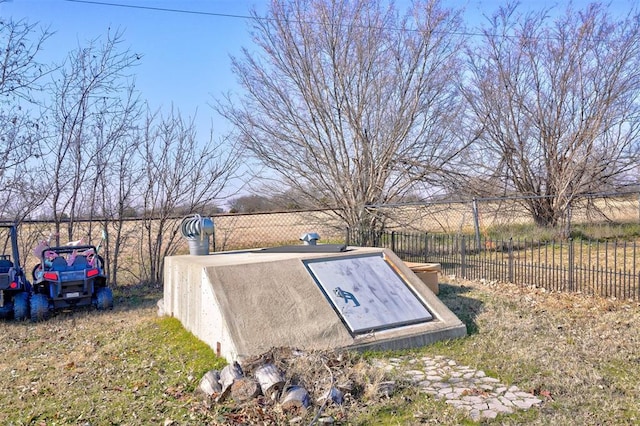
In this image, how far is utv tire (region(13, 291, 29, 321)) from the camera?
7.77 meters

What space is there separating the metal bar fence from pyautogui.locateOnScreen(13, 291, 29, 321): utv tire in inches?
267

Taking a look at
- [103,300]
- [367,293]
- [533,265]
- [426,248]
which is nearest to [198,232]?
[103,300]

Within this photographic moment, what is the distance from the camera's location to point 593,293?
8.45m

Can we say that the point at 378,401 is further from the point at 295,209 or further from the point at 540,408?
the point at 295,209

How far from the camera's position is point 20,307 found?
306 inches

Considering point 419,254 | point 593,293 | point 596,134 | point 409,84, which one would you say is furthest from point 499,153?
point 593,293

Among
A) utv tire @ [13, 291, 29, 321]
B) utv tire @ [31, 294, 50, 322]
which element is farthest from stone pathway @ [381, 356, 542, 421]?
utv tire @ [13, 291, 29, 321]

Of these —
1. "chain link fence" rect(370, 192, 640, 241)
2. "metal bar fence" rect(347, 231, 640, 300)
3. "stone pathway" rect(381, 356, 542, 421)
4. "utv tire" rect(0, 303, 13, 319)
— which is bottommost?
"stone pathway" rect(381, 356, 542, 421)

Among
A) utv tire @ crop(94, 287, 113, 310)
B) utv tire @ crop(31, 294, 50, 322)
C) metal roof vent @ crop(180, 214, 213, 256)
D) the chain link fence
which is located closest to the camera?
metal roof vent @ crop(180, 214, 213, 256)

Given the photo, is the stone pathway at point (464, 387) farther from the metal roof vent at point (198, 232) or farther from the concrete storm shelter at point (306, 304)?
the metal roof vent at point (198, 232)

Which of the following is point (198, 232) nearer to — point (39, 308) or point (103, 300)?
point (103, 300)

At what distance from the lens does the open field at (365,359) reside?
406cm

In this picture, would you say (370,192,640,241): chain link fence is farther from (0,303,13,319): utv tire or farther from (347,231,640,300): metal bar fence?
(0,303,13,319): utv tire

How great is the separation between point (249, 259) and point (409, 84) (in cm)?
764
